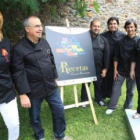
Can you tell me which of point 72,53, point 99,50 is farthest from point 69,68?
point 99,50

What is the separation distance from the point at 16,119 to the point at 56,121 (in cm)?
65

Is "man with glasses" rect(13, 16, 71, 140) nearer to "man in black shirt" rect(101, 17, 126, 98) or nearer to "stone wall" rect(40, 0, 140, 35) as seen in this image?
"man in black shirt" rect(101, 17, 126, 98)

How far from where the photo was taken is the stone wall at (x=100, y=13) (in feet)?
20.4

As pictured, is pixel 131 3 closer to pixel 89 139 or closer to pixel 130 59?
pixel 130 59

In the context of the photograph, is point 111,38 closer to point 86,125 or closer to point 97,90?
point 97,90

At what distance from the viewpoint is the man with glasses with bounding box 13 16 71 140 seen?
2305mm

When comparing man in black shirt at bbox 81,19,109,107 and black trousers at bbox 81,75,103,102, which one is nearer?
man in black shirt at bbox 81,19,109,107

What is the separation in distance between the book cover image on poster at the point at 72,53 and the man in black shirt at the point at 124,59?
462mm

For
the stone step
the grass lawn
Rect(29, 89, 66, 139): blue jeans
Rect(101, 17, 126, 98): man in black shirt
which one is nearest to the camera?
Rect(29, 89, 66, 139): blue jeans

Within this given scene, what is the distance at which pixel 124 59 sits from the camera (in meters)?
3.39

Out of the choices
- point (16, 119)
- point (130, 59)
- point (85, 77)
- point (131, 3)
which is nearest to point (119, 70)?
point (130, 59)

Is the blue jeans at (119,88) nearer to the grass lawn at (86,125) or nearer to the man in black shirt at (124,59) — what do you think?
the man in black shirt at (124,59)

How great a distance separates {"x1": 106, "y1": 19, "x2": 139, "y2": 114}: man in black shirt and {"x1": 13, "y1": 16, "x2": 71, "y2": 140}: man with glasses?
1320 millimetres

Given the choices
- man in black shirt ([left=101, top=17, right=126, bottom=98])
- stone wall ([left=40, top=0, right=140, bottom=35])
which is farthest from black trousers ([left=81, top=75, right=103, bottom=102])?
stone wall ([left=40, top=0, right=140, bottom=35])
